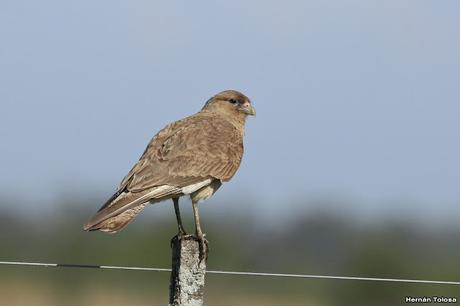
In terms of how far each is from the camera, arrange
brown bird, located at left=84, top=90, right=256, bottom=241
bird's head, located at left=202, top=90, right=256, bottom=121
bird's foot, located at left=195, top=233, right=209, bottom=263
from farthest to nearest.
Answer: bird's head, located at left=202, top=90, right=256, bottom=121
brown bird, located at left=84, top=90, right=256, bottom=241
bird's foot, located at left=195, top=233, right=209, bottom=263

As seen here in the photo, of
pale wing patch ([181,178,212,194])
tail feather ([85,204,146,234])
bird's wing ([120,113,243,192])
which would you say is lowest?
tail feather ([85,204,146,234])

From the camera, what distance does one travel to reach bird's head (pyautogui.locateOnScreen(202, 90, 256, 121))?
13.3 m

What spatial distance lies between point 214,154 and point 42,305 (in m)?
15.0

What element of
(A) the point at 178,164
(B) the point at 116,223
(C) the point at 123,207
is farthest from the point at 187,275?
(A) the point at 178,164

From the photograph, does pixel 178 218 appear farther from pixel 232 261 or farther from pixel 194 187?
pixel 232 261

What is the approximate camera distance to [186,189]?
444 inches

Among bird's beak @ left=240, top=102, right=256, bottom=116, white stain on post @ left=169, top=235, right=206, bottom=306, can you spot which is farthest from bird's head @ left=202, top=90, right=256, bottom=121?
white stain on post @ left=169, top=235, right=206, bottom=306

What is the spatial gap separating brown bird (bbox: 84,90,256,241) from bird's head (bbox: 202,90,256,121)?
28 centimetres

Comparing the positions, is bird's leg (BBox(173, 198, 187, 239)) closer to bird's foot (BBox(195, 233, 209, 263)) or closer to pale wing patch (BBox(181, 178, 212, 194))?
pale wing patch (BBox(181, 178, 212, 194))

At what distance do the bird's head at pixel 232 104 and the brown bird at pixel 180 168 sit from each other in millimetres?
276

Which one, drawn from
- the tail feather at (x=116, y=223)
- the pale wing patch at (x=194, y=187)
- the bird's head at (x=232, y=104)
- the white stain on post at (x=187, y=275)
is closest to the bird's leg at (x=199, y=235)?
the pale wing patch at (x=194, y=187)

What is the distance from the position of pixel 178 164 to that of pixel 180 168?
0.20 ft

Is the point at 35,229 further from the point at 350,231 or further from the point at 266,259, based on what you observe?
the point at 350,231

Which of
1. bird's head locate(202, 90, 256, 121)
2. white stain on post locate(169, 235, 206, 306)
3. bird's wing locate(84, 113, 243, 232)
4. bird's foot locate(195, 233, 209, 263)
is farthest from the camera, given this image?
bird's head locate(202, 90, 256, 121)
